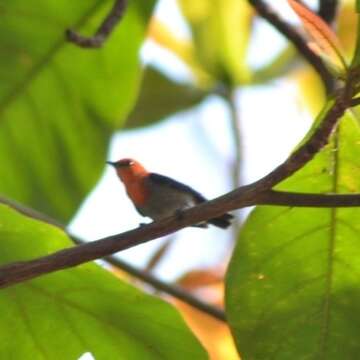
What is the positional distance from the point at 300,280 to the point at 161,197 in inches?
17.1

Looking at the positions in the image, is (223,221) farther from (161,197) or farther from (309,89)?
(309,89)

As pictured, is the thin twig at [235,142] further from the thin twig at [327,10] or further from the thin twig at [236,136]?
the thin twig at [327,10]

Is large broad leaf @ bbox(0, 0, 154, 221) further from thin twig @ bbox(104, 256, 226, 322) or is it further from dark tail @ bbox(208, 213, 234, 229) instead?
dark tail @ bbox(208, 213, 234, 229)

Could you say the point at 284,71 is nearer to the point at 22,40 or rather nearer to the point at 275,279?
the point at 22,40

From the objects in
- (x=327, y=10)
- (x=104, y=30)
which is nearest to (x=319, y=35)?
(x=104, y=30)

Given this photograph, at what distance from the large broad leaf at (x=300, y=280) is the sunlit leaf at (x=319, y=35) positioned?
14.6 inches

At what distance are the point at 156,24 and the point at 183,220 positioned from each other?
220 cm

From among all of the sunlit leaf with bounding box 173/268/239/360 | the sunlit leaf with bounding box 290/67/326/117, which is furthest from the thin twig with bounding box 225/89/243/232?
the sunlit leaf with bounding box 290/67/326/117

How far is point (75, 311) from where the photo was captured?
1.89m

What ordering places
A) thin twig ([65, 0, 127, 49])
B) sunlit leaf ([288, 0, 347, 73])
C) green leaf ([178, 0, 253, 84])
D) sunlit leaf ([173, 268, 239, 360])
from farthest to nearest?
green leaf ([178, 0, 253, 84])
sunlit leaf ([173, 268, 239, 360])
thin twig ([65, 0, 127, 49])
sunlit leaf ([288, 0, 347, 73])

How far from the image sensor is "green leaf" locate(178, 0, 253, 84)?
3293 mm

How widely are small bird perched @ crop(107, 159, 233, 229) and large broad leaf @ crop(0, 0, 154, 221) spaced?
421 mm

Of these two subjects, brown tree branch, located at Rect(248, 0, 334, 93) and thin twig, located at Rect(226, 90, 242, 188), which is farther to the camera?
thin twig, located at Rect(226, 90, 242, 188)

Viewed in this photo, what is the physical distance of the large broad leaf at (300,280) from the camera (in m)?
1.84
